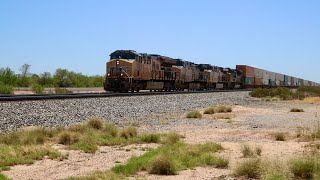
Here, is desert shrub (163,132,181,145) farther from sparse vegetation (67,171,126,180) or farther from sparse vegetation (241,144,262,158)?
sparse vegetation (67,171,126,180)

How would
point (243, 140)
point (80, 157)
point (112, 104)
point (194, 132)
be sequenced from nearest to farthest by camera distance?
point (80, 157) → point (243, 140) → point (194, 132) → point (112, 104)

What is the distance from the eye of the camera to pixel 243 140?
12750mm

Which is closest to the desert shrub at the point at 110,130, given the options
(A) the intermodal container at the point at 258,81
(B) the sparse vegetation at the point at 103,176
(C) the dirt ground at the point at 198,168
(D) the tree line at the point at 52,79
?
(C) the dirt ground at the point at 198,168

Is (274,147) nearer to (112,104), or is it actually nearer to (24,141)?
(24,141)

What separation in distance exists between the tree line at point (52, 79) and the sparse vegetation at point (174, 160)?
158 feet

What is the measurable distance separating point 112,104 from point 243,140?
36.7 feet

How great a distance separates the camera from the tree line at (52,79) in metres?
57.3

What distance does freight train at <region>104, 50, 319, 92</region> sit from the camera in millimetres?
34688

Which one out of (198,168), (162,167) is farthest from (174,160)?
(162,167)

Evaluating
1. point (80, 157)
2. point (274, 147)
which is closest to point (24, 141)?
point (80, 157)

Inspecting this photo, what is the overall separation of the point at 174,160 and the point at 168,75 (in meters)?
37.6

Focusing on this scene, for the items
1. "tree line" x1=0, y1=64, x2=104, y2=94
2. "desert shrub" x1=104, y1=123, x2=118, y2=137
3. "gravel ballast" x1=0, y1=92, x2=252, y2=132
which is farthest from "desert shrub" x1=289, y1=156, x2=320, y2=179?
"tree line" x1=0, y1=64, x2=104, y2=94

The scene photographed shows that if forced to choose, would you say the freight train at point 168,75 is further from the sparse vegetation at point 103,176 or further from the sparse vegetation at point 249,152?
the sparse vegetation at point 103,176

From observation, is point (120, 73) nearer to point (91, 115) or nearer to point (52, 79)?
point (91, 115)
